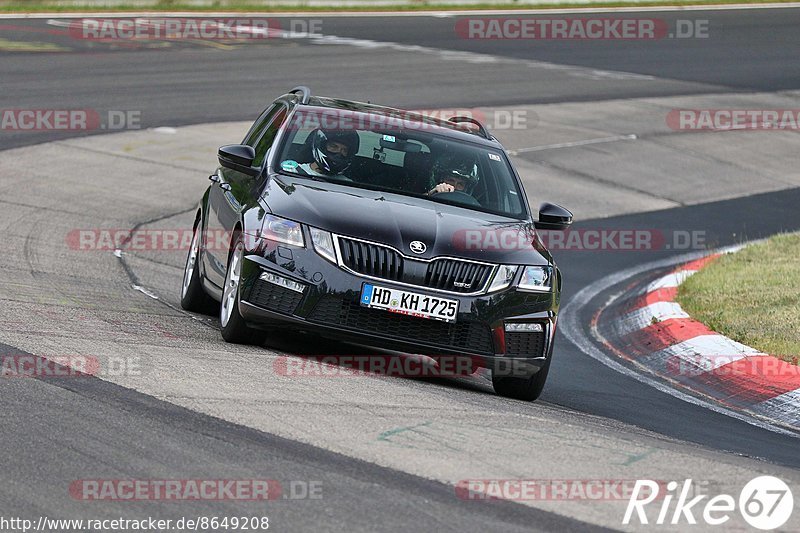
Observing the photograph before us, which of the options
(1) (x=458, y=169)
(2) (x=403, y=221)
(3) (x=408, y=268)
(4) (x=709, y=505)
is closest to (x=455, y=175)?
(1) (x=458, y=169)

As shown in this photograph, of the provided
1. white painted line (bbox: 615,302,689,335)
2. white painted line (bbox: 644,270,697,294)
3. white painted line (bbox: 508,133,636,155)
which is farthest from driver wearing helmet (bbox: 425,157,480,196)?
white painted line (bbox: 508,133,636,155)

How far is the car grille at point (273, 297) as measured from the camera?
8.09 meters

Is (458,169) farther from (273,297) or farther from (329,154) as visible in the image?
(273,297)

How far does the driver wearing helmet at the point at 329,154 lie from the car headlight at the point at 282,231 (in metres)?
0.83

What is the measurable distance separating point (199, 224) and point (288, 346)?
1.89 meters

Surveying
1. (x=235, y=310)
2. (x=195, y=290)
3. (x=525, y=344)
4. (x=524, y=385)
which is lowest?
(x=524, y=385)

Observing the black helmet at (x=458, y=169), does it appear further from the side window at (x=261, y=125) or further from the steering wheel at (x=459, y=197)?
the side window at (x=261, y=125)

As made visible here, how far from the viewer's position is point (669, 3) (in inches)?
1531

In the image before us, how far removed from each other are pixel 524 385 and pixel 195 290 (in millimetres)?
2754

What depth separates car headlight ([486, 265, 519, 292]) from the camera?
823 centimetres

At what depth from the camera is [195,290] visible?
33.2 feet

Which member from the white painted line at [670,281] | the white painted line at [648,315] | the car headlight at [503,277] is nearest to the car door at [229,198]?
the car headlight at [503,277]

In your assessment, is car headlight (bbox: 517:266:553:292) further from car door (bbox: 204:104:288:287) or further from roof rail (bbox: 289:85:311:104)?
roof rail (bbox: 289:85:311:104)

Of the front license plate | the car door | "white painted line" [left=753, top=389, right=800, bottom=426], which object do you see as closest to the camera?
the front license plate
